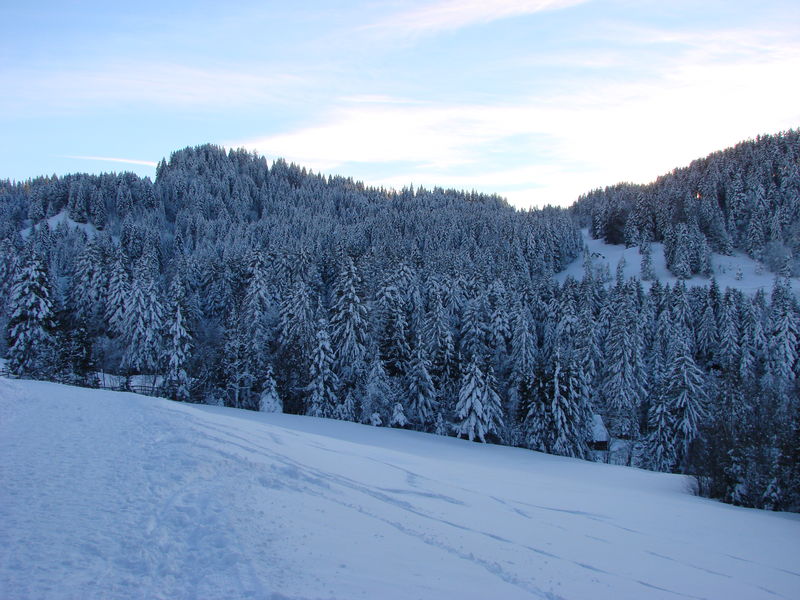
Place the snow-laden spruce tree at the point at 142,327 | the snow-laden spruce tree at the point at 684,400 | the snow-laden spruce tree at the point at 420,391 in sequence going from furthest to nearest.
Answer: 1. the snow-laden spruce tree at the point at 142,327
2. the snow-laden spruce tree at the point at 420,391
3. the snow-laden spruce tree at the point at 684,400

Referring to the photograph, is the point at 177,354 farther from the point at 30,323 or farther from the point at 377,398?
the point at 377,398

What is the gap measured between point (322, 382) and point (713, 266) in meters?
99.9

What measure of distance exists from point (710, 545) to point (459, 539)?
9.36 m

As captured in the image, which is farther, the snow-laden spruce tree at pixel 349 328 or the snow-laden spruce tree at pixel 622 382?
the snow-laden spruce tree at pixel 622 382

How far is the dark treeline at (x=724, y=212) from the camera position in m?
104

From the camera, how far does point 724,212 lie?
12444 cm

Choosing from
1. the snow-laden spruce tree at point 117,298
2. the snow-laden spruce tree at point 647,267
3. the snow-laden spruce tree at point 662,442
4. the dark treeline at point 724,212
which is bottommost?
the snow-laden spruce tree at point 662,442

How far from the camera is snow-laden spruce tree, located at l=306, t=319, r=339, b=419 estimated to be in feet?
138

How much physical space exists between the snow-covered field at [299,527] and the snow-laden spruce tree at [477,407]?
2003cm

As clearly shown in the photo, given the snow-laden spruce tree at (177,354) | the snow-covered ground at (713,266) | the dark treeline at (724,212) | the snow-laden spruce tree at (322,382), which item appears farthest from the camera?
the dark treeline at (724,212)

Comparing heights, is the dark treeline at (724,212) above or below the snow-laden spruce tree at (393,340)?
above

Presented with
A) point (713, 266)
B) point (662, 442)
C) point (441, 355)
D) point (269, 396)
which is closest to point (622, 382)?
point (662, 442)

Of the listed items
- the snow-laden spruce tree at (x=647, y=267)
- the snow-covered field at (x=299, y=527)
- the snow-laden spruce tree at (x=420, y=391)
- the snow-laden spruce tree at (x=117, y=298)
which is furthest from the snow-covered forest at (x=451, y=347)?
the snow-covered field at (x=299, y=527)

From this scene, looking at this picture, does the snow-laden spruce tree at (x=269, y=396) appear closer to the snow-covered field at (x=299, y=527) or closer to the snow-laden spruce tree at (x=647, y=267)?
the snow-covered field at (x=299, y=527)
